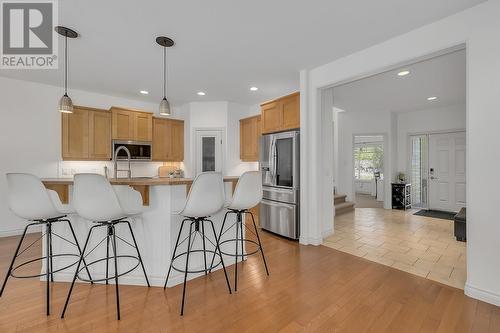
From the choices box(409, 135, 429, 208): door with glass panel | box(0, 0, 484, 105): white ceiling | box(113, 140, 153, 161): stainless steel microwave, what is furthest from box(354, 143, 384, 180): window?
box(113, 140, 153, 161): stainless steel microwave

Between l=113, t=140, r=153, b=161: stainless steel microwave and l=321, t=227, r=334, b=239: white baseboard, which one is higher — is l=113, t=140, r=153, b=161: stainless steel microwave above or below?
above

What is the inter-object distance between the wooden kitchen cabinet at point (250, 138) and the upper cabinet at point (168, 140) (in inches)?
59.4

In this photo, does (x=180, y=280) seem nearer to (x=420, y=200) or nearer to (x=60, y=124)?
(x=60, y=124)

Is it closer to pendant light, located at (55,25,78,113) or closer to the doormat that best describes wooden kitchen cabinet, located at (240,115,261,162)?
pendant light, located at (55,25,78,113)

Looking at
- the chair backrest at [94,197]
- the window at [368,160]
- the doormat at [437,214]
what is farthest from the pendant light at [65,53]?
the window at [368,160]

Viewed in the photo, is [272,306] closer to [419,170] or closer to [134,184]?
[134,184]

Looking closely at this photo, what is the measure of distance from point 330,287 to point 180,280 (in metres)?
1.53

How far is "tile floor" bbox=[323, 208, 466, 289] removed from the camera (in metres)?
2.73

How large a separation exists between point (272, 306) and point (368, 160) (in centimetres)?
885

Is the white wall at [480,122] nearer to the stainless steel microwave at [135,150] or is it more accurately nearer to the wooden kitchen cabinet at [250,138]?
the wooden kitchen cabinet at [250,138]

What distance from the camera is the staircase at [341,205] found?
5602mm

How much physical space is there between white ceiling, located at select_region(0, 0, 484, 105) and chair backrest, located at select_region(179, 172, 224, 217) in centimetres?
162

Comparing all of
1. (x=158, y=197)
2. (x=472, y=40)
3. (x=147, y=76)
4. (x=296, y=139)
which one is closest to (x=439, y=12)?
(x=472, y=40)

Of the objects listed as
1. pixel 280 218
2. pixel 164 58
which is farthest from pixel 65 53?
pixel 280 218
